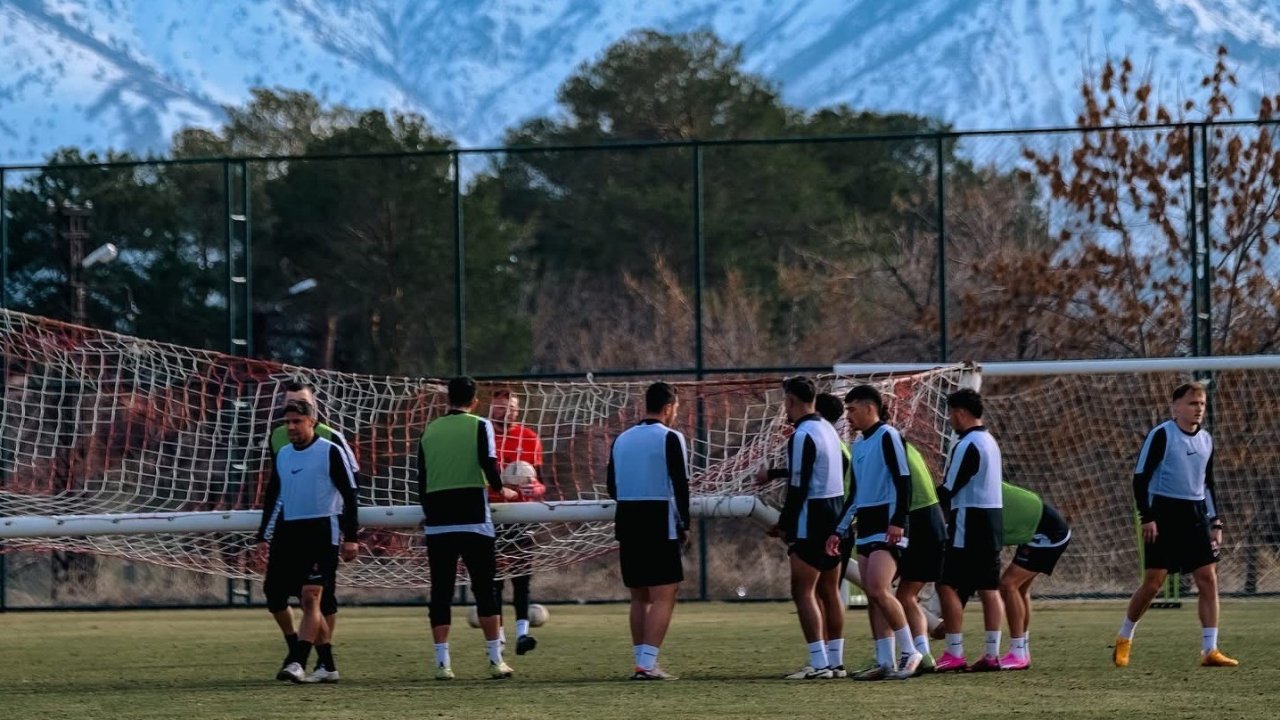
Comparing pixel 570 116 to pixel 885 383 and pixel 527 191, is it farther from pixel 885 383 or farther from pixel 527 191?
pixel 885 383

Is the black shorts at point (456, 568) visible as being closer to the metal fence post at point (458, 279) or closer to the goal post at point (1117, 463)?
the metal fence post at point (458, 279)

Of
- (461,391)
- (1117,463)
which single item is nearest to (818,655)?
(461,391)

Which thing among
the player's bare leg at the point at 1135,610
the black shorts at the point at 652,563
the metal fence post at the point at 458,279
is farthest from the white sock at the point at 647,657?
the metal fence post at the point at 458,279

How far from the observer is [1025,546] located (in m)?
11.7

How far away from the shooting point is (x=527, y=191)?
48812 millimetres

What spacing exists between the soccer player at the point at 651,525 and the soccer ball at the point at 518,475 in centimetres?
221

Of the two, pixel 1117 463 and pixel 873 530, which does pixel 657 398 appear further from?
pixel 1117 463

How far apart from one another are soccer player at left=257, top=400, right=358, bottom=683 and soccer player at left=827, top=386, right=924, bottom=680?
2.73m

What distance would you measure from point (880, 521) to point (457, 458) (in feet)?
7.78

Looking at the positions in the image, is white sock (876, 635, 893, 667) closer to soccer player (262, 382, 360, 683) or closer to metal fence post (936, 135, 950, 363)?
soccer player (262, 382, 360, 683)

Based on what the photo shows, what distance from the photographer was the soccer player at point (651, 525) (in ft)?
36.6

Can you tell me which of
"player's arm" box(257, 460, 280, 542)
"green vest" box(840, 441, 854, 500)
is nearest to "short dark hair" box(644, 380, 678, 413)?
"green vest" box(840, 441, 854, 500)

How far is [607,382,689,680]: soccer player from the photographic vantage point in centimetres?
1114

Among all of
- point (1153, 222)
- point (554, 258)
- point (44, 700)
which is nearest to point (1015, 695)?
point (44, 700)
